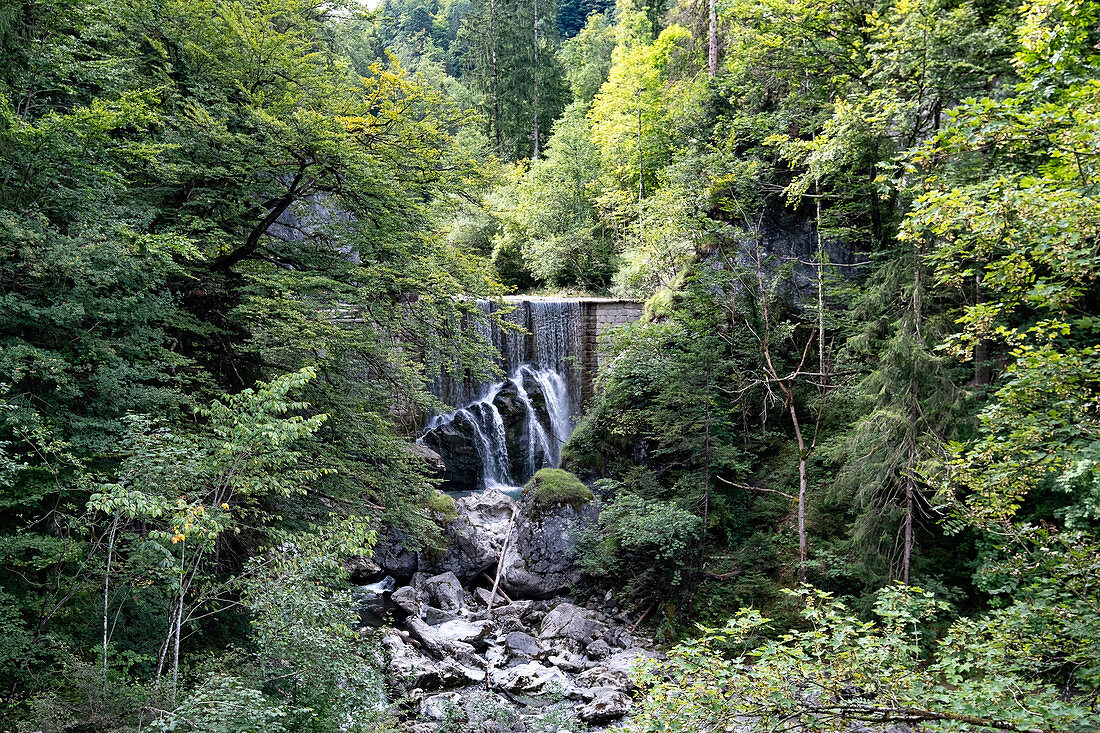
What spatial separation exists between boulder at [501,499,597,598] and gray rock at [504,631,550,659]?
61.1 inches

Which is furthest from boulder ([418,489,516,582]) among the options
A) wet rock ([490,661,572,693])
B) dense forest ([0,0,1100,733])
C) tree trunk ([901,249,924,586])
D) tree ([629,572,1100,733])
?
tree ([629,572,1100,733])

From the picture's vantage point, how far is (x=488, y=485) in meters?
15.5

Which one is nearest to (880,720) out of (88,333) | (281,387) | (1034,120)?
(1034,120)

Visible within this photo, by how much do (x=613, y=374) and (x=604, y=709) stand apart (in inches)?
253

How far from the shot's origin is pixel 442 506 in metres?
12.6

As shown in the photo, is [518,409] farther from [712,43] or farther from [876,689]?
[876,689]

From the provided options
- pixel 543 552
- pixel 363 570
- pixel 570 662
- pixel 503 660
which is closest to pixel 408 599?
pixel 363 570

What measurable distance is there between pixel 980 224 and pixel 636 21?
25.0 meters

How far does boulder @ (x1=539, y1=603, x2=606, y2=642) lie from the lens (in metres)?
10.2

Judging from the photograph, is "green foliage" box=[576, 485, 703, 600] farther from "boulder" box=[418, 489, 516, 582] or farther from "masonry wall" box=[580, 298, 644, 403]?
"masonry wall" box=[580, 298, 644, 403]

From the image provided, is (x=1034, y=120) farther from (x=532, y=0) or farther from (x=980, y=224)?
Result: (x=532, y=0)

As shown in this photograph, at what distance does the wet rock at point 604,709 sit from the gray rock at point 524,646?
148cm

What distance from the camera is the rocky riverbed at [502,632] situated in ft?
25.8

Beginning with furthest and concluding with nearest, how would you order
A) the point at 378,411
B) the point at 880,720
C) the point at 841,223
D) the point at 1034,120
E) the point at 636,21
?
1. the point at 636,21
2. the point at 841,223
3. the point at 378,411
4. the point at 1034,120
5. the point at 880,720
